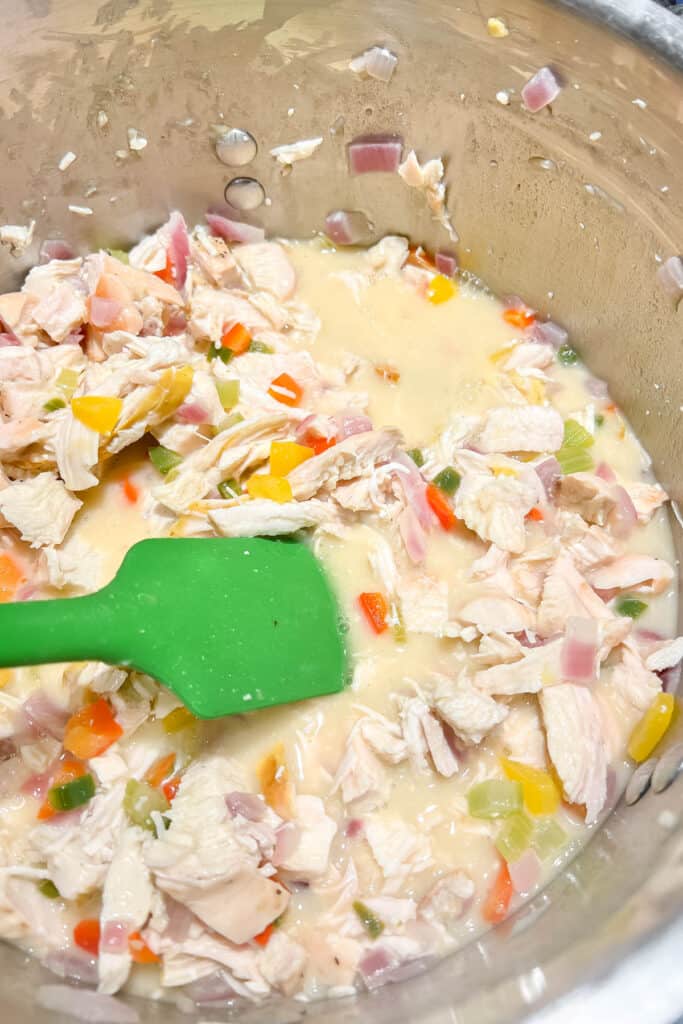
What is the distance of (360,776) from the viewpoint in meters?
1.81

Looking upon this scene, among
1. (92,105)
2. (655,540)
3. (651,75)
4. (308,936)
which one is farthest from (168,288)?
(308,936)

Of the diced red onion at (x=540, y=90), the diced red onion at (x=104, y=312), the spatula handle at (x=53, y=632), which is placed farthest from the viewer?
the diced red onion at (x=104, y=312)

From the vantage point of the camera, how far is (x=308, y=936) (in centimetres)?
175

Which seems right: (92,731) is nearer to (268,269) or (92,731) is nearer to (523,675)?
(523,675)

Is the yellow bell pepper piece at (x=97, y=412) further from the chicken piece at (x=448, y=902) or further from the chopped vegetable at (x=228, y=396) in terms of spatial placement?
the chicken piece at (x=448, y=902)

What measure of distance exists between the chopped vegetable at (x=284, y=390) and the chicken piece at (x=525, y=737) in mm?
1008

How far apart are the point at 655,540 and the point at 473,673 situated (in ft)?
2.08

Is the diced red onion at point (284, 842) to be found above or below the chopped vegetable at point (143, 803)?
above

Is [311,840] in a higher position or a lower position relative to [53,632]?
lower

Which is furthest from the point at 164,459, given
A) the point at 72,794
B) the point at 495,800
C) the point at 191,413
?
the point at 495,800

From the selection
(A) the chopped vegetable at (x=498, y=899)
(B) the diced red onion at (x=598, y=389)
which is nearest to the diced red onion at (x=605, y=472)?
(B) the diced red onion at (x=598, y=389)

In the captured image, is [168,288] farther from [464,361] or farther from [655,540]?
[655,540]

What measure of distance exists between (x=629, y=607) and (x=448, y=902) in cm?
81

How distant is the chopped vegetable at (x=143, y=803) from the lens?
178cm
